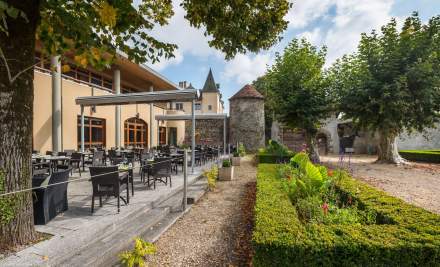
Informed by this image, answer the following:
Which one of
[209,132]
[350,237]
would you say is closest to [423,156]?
[350,237]

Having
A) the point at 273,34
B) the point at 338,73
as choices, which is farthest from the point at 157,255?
the point at 338,73

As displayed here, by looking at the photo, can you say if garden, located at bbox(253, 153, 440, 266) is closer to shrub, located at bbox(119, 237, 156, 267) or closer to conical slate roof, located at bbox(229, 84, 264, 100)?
shrub, located at bbox(119, 237, 156, 267)

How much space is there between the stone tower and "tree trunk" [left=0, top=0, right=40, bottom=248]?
20032 mm

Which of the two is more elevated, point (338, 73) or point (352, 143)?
point (338, 73)

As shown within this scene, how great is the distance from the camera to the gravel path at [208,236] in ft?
10.3

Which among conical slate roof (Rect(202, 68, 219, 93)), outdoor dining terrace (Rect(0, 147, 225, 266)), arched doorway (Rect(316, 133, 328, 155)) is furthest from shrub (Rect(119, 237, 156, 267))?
conical slate roof (Rect(202, 68, 219, 93))

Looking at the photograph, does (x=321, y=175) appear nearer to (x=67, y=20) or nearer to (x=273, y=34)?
(x=273, y=34)

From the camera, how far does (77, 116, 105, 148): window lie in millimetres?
13219

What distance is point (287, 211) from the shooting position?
3.56 metres

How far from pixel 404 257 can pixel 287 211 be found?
1.46 metres

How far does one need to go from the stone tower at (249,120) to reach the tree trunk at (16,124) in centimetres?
2003

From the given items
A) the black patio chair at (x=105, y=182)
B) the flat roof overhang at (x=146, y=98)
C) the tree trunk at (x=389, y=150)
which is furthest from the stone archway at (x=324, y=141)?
the black patio chair at (x=105, y=182)

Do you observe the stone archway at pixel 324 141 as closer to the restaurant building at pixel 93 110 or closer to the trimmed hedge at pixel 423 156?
the trimmed hedge at pixel 423 156

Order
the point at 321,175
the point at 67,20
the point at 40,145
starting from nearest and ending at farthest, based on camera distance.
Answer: the point at 67,20 → the point at 321,175 → the point at 40,145
